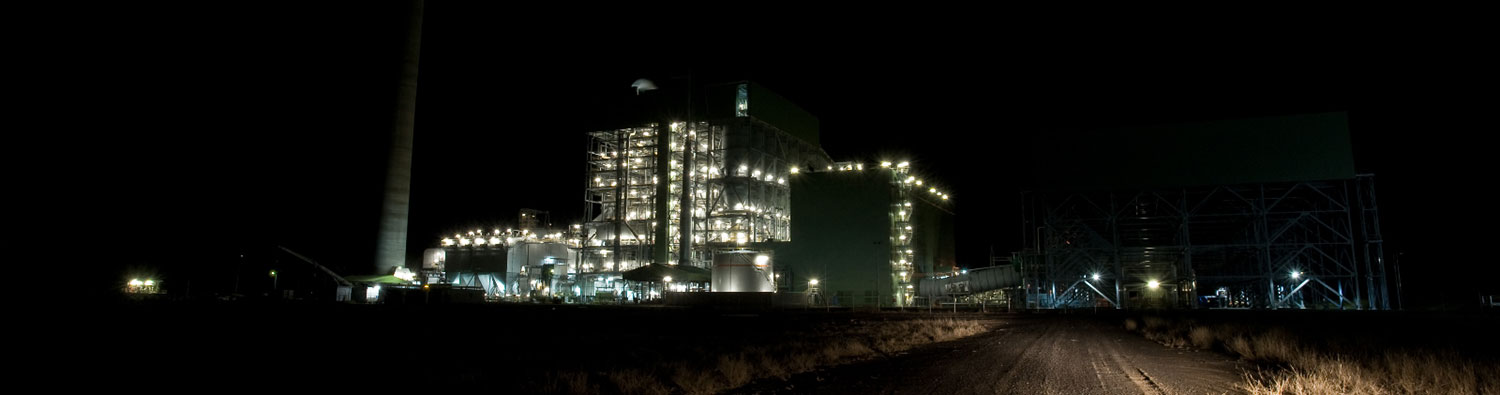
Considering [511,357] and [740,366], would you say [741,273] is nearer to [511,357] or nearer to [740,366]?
[511,357]

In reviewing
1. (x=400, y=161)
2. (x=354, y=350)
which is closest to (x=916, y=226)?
(x=400, y=161)

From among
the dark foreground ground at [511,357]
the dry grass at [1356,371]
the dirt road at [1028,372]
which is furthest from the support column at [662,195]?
the dry grass at [1356,371]

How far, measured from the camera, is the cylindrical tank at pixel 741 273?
170 feet

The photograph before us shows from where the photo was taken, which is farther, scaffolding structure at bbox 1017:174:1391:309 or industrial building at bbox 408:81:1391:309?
industrial building at bbox 408:81:1391:309

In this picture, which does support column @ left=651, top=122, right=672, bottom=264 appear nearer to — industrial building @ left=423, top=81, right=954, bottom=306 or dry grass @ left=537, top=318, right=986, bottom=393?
industrial building @ left=423, top=81, right=954, bottom=306

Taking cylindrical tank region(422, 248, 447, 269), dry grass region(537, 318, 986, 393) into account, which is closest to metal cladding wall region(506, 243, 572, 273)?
cylindrical tank region(422, 248, 447, 269)

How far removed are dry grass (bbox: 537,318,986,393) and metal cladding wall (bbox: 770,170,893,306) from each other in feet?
106

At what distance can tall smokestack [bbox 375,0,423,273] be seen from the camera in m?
61.3

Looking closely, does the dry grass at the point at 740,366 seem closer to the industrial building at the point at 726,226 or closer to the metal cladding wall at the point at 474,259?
the industrial building at the point at 726,226

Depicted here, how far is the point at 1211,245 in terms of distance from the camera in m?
46.6

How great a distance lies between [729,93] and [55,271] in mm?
45335

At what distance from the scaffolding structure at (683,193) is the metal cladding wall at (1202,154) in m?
20.2

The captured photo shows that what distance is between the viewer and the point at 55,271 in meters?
24.7

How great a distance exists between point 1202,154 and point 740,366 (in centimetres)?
4532
